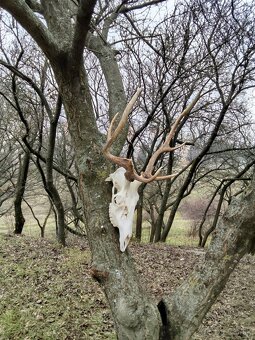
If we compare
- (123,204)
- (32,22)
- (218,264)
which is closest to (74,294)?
(123,204)

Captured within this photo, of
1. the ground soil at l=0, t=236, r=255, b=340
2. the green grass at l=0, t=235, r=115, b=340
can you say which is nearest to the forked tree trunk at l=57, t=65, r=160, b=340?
the ground soil at l=0, t=236, r=255, b=340

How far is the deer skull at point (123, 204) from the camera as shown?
2.72 m

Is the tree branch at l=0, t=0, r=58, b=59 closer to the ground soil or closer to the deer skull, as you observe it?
the deer skull

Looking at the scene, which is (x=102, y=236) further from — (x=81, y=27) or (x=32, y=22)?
(x=32, y=22)

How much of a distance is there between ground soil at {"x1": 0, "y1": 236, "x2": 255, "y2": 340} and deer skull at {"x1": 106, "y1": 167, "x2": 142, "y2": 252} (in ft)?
2.33

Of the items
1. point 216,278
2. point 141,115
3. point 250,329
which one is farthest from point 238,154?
point 216,278

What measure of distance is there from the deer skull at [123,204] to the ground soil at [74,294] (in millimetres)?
710

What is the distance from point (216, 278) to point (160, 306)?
1.79 feet

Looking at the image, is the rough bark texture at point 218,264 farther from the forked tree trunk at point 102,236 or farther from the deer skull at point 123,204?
the deer skull at point 123,204

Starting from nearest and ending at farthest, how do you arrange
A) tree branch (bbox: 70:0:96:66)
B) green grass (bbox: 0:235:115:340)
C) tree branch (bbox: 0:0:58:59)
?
1. tree branch (bbox: 70:0:96:66)
2. tree branch (bbox: 0:0:58:59)
3. green grass (bbox: 0:235:115:340)

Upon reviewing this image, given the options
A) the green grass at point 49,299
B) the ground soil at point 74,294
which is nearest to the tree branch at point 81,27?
the ground soil at point 74,294

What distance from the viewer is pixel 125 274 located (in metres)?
2.65

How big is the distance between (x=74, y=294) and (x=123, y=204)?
2.62m

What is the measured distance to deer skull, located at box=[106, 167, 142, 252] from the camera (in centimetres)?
272
